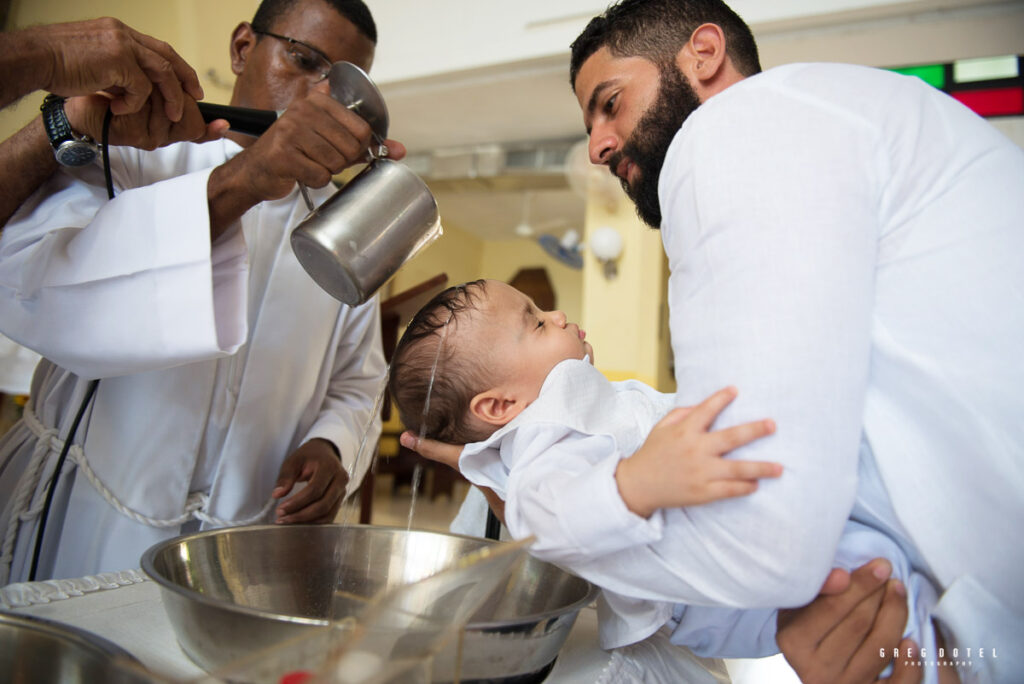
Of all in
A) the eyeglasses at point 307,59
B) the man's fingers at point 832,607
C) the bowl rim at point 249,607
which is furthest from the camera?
the eyeglasses at point 307,59

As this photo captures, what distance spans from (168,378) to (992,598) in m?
1.33

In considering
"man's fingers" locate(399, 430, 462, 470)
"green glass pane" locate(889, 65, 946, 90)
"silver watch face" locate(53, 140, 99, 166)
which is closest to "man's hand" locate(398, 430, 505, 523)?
"man's fingers" locate(399, 430, 462, 470)

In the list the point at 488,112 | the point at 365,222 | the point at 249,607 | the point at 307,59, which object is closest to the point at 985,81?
the point at 488,112

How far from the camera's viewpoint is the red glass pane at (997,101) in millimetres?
3416

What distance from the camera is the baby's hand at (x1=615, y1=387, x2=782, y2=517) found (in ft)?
1.99

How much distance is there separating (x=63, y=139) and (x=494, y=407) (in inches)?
32.6

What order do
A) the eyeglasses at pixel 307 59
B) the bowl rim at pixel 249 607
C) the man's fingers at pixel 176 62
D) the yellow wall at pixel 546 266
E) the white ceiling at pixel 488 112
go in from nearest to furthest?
the bowl rim at pixel 249 607
the man's fingers at pixel 176 62
the eyeglasses at pixel 307 59
the white ceiling at pixel 488 112
the yellow wall at pixel 546 266

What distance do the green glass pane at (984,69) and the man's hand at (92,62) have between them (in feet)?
12.7

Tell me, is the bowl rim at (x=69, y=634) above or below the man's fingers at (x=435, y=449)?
above

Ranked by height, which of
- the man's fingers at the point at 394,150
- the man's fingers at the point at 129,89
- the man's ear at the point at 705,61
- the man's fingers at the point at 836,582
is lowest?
the man's fingers at the point at 836,582

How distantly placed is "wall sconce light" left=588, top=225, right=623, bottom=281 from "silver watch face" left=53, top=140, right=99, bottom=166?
3701mm

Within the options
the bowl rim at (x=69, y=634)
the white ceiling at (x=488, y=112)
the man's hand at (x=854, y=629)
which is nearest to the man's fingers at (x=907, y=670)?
the man's hand at (x=854, y=629)

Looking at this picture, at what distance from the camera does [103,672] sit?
65 centimetres

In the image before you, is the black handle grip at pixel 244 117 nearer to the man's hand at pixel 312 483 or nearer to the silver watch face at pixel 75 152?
the silver watch face at pixel 75 152
